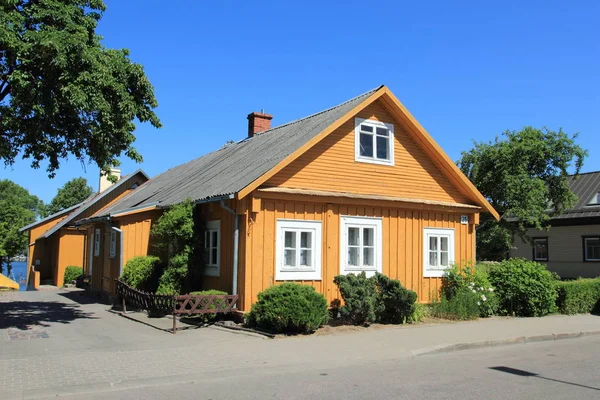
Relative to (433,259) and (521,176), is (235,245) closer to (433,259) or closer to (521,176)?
(433,259)

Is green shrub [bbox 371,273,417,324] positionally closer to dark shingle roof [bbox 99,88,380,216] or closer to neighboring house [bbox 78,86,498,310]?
neighboring house [bbox 78,86,498,310]

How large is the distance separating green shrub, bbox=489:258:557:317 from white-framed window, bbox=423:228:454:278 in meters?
1.46

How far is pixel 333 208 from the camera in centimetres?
1480

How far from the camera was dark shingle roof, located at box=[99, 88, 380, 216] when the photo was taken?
14.4 metres

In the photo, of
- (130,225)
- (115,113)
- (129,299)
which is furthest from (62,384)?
(130,225)

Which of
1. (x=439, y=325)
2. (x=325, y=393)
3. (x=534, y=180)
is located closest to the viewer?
(x=325, y=393)

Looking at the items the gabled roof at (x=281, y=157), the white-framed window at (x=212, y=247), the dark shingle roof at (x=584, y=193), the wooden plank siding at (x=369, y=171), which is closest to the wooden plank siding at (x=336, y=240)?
the wooden plank siding at (x=369, y=171)

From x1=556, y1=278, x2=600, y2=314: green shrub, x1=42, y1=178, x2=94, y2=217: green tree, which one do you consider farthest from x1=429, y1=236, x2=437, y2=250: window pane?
x1=42, y1=178, x2=94, y2=217: green tree

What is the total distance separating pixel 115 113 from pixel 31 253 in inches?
1023

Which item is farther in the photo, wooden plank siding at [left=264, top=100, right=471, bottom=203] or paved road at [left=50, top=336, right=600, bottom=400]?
wooden plank siding at [left=264, top=100, right=471, bottom=203]

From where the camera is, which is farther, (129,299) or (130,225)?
(130,225)

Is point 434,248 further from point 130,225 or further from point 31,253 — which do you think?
point 31,253

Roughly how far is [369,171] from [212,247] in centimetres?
503

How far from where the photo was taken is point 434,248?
16.9 m
